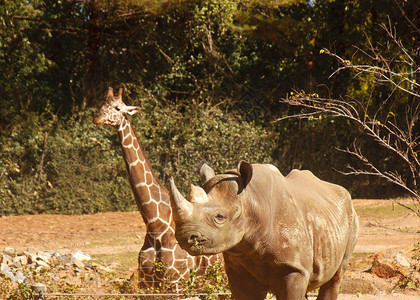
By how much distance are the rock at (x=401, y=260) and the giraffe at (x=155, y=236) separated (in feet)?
9.76

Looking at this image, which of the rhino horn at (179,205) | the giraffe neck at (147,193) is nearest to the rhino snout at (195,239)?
the rhino horn at (179,205)

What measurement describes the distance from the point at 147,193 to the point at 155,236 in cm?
66

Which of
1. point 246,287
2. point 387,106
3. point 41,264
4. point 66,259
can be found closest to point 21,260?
point 41,264

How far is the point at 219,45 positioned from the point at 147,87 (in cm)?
269

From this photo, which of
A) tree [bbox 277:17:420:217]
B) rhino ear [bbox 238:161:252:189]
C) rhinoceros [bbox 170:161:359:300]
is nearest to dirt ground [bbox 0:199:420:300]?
tree [bbox 277:17:420:217]

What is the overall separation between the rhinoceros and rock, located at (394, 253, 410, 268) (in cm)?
461

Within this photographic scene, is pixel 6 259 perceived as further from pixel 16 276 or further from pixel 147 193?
pixel 147 193

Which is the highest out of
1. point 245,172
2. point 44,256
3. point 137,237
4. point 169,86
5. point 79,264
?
point 245,172

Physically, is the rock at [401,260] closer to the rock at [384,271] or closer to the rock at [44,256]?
the rock at [384,271]

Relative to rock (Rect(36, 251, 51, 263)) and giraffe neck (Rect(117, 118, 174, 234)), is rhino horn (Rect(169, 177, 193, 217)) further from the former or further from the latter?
rock (Rect(36, 251, 51, 263))

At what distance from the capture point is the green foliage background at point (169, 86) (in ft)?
54.1

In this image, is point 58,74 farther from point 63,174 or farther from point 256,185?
point 256,185

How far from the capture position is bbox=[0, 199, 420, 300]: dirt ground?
8.23 metres

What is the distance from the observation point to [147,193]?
26.6 ft
